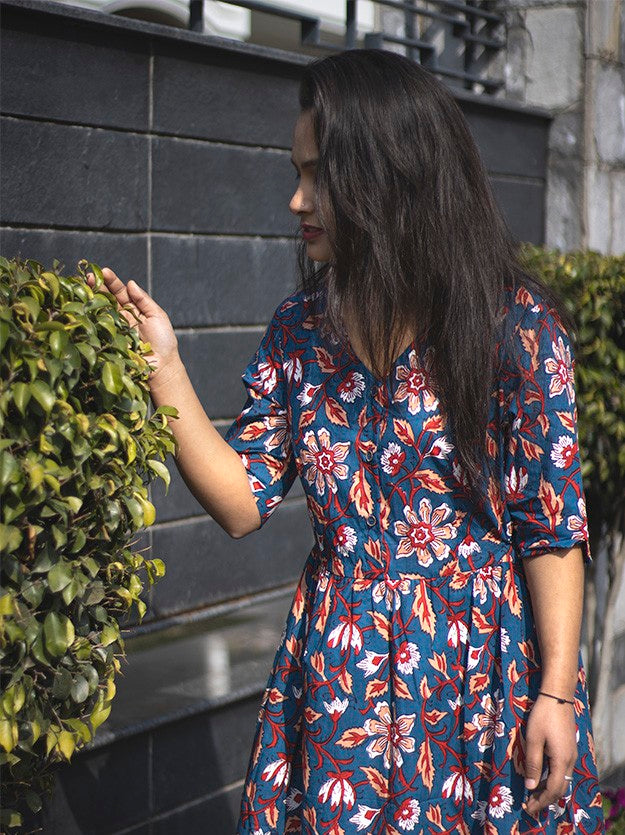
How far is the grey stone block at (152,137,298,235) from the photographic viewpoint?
387 cm

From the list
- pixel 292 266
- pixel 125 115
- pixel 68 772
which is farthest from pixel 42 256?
pixel 68 772

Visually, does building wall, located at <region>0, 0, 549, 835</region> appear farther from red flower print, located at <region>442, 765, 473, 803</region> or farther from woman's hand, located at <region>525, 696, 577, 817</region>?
woman's hand, located at <region>525, 696, 577, 817</region>

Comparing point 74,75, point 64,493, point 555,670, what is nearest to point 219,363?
point 74,75

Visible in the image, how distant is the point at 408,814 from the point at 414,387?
76 centimetres

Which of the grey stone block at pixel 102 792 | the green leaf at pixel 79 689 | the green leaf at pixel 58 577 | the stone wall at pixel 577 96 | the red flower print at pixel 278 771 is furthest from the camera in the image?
the stone wall at pixel 577 96

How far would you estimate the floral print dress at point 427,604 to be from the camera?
80.8 inches

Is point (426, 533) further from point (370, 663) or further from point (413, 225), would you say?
point (413, 225)

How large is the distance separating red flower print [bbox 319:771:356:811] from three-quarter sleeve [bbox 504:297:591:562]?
1.71ft

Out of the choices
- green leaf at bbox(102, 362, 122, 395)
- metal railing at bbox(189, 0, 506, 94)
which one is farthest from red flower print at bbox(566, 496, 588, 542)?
metal railing at bbox(189, 0, 506, 94)

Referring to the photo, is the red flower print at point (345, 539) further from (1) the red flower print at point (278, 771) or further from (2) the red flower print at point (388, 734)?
(1) the red flower print at point (278, 771)

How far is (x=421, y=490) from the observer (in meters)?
2.10

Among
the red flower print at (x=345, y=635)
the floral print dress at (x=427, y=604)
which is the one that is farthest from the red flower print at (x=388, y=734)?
the red flower print at (x=345, y=635)

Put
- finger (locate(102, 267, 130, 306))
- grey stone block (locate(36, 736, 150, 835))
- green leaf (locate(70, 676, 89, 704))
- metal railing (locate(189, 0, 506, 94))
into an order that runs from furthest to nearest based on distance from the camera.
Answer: metal railing (locate(189, 0, 506, 94)), grey stone block (locate(36, 736, 150, 835)), finger (locate(102, 267, 130, 306)), green leaf (locate(70, 676, 89, 704))

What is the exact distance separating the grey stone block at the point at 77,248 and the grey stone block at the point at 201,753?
1369 mm
